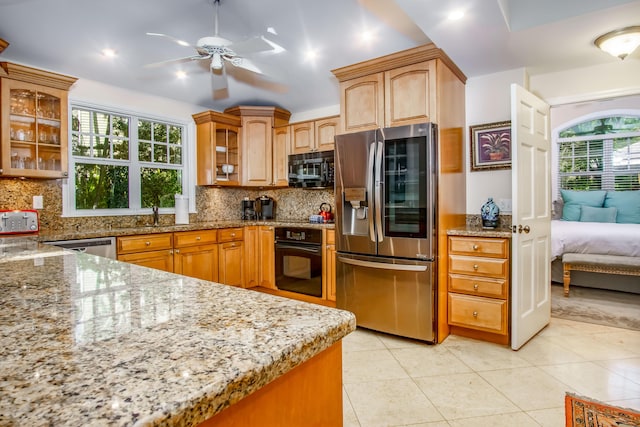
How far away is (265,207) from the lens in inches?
193

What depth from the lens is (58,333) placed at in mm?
645

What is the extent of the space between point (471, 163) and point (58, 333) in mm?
3420

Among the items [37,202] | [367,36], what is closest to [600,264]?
[367,36]

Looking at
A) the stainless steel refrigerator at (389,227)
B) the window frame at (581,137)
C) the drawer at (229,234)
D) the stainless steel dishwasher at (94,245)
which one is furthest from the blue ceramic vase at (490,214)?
the window frame at (581,137)

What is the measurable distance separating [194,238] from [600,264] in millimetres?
4576

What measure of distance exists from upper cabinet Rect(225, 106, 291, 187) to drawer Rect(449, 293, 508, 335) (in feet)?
8.37

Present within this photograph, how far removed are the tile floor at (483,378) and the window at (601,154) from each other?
14.5ft

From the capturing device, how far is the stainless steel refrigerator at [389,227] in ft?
9.20

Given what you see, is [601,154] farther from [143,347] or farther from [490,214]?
[143,347]

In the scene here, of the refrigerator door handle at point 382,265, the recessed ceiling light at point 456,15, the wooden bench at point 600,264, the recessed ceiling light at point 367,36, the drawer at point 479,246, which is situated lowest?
the wooden bench at point 600,264

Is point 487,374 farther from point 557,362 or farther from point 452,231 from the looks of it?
point 452,231

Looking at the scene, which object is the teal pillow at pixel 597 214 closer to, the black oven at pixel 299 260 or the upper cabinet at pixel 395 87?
the upper cabinet at pixel 395 87

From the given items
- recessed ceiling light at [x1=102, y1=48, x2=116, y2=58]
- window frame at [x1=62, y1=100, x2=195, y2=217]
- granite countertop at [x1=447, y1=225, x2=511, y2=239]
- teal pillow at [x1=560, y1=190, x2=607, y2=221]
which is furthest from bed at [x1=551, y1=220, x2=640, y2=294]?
recessed ceiling light at [x1=102, y1=48, x2=116, y2=58]

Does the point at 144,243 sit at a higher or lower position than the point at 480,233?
lower
